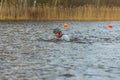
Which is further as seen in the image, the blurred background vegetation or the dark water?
the blurred background vegetation

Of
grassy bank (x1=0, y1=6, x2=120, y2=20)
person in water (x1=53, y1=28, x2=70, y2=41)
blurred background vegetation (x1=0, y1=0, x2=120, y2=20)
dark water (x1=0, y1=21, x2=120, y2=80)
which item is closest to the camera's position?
dark water (x1=0, y1=21, x2=120, y2=80)

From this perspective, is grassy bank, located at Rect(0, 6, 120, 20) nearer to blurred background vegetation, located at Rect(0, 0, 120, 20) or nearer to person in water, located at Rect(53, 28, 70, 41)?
blurred background vegetation, located at Rect(0, 0, 120, 20)

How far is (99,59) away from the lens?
20375mm

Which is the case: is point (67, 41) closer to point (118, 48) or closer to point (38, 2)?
point (118, 48)

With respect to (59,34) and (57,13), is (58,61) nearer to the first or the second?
(59,34)

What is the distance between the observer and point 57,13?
53.8m

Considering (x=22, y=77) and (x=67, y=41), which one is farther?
(x=67, y=41)

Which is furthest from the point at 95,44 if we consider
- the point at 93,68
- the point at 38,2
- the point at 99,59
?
the point at 38,2

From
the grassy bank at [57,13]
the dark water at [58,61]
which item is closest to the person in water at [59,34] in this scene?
the dark water at [58,61]

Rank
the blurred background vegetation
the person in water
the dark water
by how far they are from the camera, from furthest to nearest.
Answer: the blurred background vegetation < the person in water < the dark water

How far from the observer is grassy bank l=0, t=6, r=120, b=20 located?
167 ft

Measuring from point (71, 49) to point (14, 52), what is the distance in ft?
11.4

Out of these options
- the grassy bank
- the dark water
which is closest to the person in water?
the dark water

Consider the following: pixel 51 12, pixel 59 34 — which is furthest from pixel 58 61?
pixel 51 12
